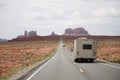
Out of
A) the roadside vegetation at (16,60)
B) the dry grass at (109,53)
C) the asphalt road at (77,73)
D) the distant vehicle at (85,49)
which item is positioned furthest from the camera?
the dry grass at (109,53)

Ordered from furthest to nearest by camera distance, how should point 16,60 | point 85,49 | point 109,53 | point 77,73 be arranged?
1. point 109,53
2. point 16,60
3. point 85,49
4. point 77,73

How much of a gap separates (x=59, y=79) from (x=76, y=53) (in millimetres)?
17054

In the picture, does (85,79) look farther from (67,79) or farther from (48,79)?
(48,79)

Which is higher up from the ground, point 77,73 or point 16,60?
point 77,73

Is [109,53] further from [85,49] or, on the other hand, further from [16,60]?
[85,49]

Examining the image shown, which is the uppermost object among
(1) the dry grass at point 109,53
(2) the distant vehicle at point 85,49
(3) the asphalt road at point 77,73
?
(2) the distant vehicle at point 85,49

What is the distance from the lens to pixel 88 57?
3159 centimetres

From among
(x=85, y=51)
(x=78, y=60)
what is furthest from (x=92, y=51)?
(x=78, y=60)

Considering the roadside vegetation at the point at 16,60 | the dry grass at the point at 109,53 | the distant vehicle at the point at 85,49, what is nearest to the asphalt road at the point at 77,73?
the roadside vegetation at the point at 16,60

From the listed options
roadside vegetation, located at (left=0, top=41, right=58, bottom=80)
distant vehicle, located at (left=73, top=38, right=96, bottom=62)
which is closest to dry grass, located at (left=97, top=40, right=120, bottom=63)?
distant vehicle, located at (left=73, top=38, right=96, bottom=62)

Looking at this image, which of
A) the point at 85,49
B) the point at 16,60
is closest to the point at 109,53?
the point at 16,60

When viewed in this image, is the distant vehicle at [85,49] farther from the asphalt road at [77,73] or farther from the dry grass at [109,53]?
the asphalt road at [77,73]

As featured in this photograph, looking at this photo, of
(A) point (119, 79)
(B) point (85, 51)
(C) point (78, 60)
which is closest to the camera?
(A) point (119, 79)

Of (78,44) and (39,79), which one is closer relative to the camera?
(39,79)
